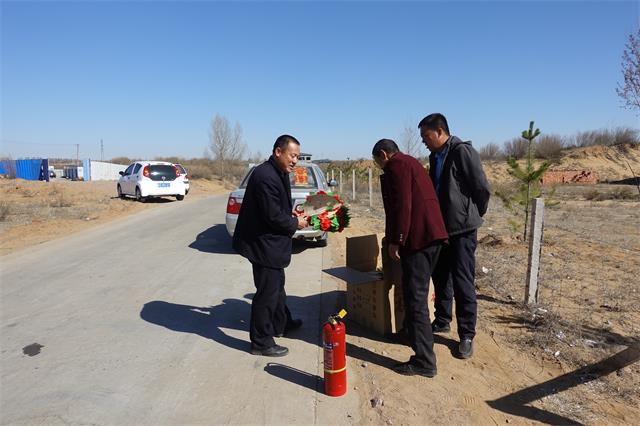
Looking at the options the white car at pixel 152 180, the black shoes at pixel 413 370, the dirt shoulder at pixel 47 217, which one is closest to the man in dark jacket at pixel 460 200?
the black shoes at pixel 413 370

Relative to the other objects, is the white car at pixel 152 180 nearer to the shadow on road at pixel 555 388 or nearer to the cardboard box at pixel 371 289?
the cardboard box at pixel 371 289

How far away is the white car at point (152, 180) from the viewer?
63.8 feet

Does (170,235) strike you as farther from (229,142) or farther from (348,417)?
(229,142)

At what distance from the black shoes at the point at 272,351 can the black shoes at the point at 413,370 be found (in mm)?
1006

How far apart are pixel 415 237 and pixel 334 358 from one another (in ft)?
3.71

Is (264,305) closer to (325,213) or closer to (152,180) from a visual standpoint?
(325,213)

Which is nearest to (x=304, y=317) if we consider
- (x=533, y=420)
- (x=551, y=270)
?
(x=533, y=420)

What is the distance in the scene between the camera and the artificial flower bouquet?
4.53m

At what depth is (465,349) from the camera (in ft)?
12.8

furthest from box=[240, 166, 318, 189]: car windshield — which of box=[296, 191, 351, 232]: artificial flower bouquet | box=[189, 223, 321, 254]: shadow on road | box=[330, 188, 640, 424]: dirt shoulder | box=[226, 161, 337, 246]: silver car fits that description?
box=[296, 191, 351, 232]: artificial flower bouquet

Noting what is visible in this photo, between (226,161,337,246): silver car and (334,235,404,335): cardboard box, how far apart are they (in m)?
3.12

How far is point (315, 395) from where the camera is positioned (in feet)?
10.7

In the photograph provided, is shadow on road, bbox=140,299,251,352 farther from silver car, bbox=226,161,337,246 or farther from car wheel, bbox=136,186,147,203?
car wheel, bbox=136,186,147,203

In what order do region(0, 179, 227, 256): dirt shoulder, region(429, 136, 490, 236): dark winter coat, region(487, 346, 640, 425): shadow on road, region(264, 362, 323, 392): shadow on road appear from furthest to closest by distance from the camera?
region(0, 179, 227, 256): dirt shoulder, region(429, 136, 490, 236): dark winter coat, region(264, 362, 323, 392): shadow on road, region(487, 346, 640, 425): shadow on road
